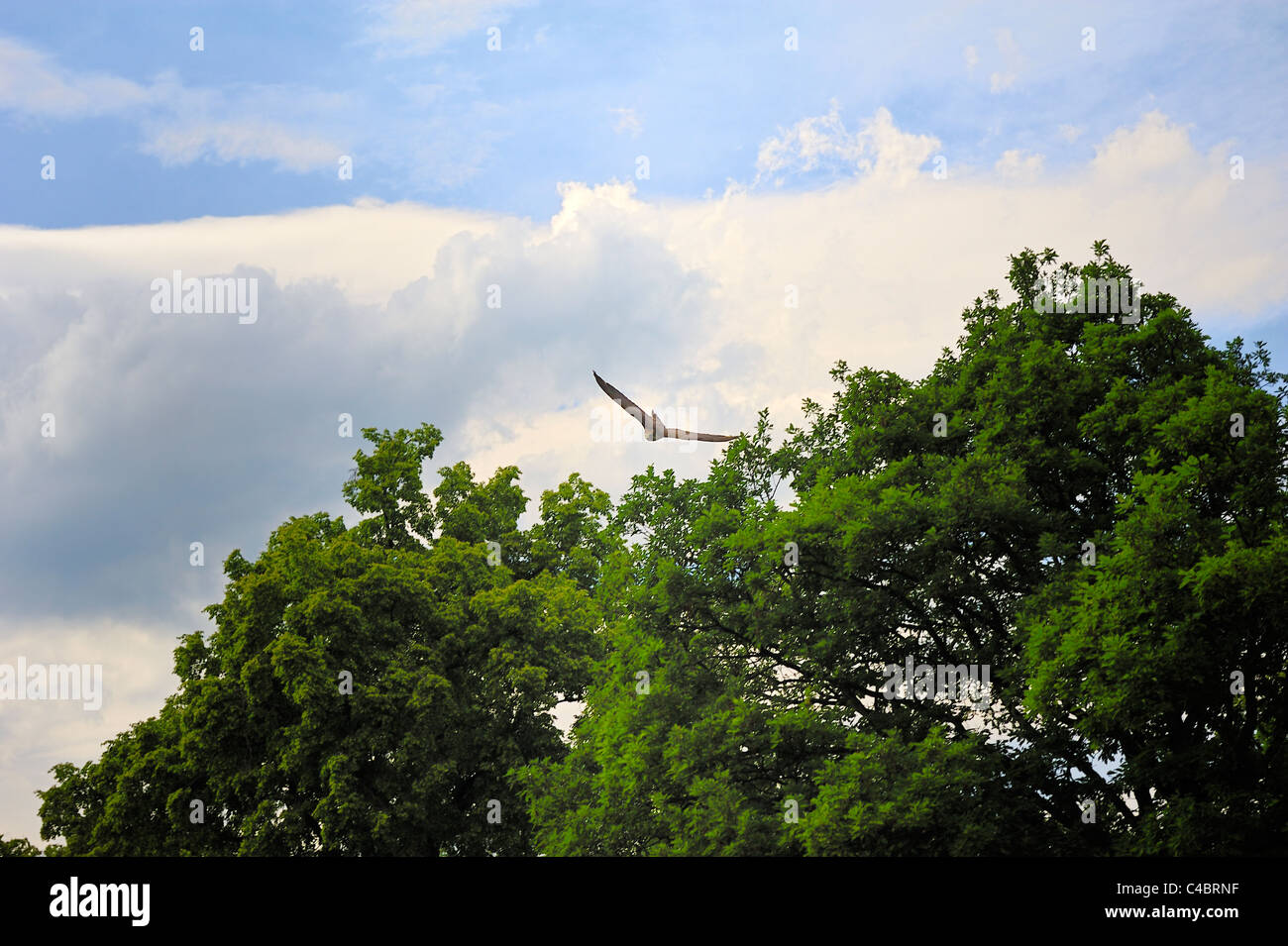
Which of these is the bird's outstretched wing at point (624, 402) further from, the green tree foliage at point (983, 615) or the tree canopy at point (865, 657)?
the green tree foliage at point (983, 615)

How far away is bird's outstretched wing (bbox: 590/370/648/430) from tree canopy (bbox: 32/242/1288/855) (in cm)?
1026

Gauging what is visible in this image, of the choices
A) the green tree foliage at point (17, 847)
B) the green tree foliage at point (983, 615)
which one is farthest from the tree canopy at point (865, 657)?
the green tree foliage at point (17, 847)

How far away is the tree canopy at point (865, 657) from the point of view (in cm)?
1745

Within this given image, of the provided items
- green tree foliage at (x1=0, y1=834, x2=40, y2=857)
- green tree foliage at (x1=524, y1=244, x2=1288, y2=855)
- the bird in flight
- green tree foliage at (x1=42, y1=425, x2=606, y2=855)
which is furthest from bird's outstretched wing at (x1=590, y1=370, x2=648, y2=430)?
green tree foliage at (x1=0, y1=834, x2=40, y2=857)

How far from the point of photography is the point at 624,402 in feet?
136

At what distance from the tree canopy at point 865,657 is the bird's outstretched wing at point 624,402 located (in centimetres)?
1026

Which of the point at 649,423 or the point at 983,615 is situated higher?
the point at 649,423

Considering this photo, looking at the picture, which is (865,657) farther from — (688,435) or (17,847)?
(17,847)

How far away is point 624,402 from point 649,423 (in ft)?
3.79

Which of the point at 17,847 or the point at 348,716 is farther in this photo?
the point at 17,847

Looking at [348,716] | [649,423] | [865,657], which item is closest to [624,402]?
[649,423]
